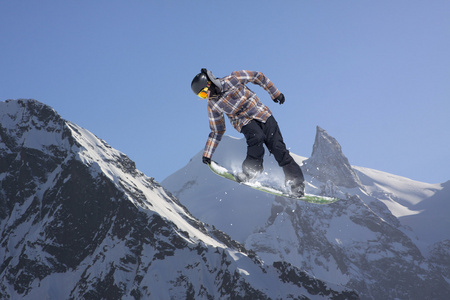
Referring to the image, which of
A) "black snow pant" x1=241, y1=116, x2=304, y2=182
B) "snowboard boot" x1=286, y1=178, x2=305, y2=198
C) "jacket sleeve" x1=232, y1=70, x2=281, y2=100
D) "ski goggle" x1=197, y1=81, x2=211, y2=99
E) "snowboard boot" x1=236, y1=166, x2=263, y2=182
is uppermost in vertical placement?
"jacket sleeve" x1=232, y1=70, x2=281, y2=100

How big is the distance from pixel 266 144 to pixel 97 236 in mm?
154348

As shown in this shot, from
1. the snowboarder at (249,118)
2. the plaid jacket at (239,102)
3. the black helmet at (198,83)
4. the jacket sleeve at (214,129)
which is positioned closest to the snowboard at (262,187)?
the snowboarder at (249,118)

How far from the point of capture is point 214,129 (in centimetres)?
1216

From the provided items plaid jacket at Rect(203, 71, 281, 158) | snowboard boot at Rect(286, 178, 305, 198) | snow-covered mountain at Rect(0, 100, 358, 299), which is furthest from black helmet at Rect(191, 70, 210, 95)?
snow-covered mountain at Rect(0, 100, 358, 299)

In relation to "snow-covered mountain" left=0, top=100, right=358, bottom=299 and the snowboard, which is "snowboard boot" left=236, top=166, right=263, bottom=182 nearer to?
the snowboard

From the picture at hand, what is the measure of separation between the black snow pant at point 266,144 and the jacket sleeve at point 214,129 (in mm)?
577

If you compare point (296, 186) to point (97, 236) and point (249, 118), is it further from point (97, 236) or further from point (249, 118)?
point (97, 236)

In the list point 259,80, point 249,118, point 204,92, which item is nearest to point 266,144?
point 249,118

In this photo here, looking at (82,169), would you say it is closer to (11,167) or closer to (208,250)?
(11,167)

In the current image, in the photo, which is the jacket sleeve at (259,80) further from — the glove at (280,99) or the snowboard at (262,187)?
the snowboard at (262,187)

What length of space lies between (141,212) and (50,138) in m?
43.6

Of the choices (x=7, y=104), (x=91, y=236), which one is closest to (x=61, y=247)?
(x=91, y=236)

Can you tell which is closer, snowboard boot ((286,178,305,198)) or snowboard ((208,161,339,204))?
snowboard boot ((286,178,305,198))

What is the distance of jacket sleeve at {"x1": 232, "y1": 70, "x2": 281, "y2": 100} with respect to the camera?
459 inches
